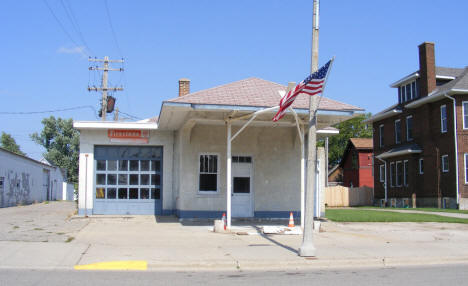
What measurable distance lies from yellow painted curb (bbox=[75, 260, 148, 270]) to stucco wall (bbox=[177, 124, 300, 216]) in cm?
795

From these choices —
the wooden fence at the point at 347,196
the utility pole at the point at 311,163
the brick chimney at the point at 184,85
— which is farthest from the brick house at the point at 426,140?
the utility pole at the point at 311,163

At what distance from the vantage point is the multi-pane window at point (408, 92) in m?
35.9

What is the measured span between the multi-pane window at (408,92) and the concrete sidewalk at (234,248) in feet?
68.4

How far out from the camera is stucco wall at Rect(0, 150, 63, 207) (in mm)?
32034

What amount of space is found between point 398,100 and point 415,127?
168 inches

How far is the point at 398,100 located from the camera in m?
38.5

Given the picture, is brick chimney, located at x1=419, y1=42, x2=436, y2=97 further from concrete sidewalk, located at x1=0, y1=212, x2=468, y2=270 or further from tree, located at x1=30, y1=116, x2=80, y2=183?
tree, located at x1=30, y1=116, x2=80, y2=183

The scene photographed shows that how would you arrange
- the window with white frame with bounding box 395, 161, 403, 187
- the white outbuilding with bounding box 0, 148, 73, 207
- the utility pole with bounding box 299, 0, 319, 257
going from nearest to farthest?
the utility pole with bounding box 299, 0, 319, 257 < the white outbuilding with bounding box 0, 148, 73, 207 < the window with white frame with bounding box 395, 161, 403, 187

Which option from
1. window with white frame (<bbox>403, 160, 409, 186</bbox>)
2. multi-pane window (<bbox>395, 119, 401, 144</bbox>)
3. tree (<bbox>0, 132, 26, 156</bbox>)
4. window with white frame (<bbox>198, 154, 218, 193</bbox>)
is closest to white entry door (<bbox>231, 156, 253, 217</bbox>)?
window with white frame (<bbox>198, 154, 218, 193</bbox>)

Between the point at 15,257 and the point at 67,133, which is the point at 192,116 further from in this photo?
the point at 67,133

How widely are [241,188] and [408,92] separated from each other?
75.2 ft

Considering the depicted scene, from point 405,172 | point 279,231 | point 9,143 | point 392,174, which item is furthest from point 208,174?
point 9,143

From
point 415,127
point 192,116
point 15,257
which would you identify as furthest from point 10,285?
point 415,127

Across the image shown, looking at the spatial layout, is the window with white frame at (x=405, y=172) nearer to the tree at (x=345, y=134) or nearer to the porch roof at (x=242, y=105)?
the porch roof at (x=242, y=105)
